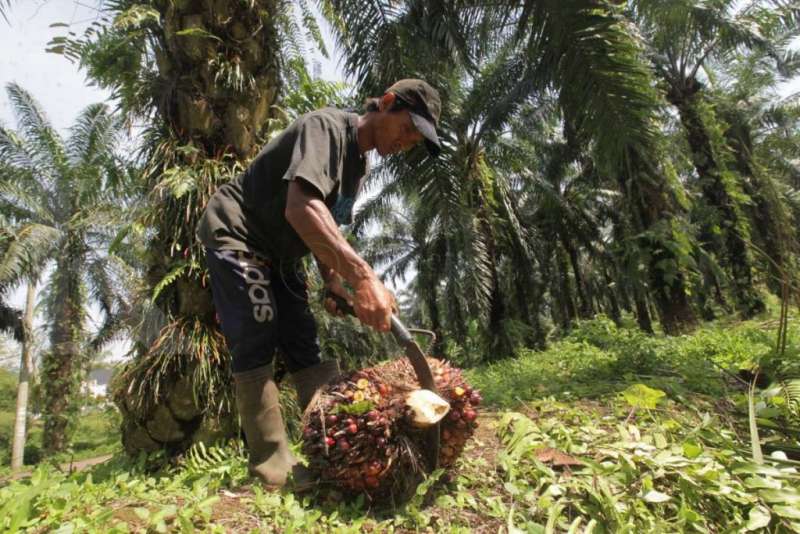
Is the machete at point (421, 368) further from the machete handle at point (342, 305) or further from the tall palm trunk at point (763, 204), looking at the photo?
the tall palm trunk at point (763, 204)

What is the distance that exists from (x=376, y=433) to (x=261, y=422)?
0.58 m

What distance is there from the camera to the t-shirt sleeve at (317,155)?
1771 millimetres

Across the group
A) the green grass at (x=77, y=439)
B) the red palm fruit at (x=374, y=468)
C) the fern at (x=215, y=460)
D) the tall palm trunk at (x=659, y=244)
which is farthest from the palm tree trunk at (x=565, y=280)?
the red palm fruit at (x=374, y=468)

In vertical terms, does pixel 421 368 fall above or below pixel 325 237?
below

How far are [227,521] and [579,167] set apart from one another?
1888 cm

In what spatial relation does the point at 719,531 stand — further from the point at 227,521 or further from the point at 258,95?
the point at 258,95

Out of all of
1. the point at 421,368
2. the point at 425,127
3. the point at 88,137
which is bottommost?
the point at 421,368

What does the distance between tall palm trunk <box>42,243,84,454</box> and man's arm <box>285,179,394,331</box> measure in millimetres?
13988

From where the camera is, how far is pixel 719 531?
1.50m

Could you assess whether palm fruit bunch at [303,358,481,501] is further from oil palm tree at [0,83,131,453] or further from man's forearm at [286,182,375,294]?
oil palm tree at [0,83,131,453]

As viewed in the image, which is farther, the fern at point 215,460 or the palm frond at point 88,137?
the palm frond at point 88,137

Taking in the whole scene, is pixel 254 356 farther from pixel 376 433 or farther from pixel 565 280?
pixel 565 280

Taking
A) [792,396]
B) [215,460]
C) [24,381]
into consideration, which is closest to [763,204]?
[792,396]

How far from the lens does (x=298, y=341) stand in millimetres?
2326
